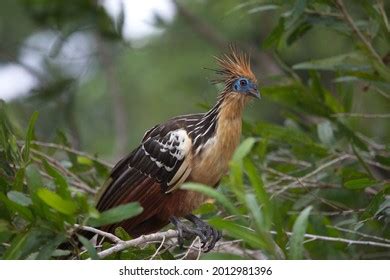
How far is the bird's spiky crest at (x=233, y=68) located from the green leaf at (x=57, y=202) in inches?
47.5

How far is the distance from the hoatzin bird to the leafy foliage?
0.14 m

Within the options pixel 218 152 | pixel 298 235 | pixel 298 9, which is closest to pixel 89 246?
pixel 298 235

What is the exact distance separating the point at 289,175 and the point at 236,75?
879 mm

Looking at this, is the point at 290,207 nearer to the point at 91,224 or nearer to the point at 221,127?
the point at 221,127

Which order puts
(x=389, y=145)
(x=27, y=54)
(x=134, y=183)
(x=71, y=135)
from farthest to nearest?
(x=27, y=54) < (x=71, y=135) < (x=134, y=183) < (x=389, y=145)

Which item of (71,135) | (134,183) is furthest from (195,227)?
(71,135)

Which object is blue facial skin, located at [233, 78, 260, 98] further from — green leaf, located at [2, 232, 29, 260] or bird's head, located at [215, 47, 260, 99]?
green leaf, located at [2, 232, 29, 260]

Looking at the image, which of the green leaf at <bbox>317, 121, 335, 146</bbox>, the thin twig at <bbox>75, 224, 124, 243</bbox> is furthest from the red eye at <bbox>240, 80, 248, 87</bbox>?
the thin twig at <bbox>75, 224, 124, 243</bbox>

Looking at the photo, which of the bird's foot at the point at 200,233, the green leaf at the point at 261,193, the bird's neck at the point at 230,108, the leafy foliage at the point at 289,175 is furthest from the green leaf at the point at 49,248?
the bird's neck at the point at 230,108

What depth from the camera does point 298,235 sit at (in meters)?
2.88

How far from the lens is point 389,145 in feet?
12.3

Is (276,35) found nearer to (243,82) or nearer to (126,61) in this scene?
(243,82)

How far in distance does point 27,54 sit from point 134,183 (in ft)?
12.6

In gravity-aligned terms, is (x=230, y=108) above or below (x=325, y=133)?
above
